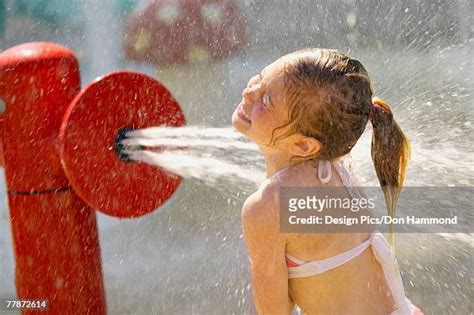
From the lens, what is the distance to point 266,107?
1.36 metres

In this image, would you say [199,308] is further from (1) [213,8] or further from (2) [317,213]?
(1) [213,8]

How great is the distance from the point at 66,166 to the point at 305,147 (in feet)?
1.69

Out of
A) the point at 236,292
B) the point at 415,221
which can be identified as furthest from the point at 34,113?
the point at 236,292

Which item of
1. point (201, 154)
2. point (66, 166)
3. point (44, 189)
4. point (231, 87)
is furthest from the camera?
point (231, 87)

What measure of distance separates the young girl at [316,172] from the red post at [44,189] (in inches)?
18.5

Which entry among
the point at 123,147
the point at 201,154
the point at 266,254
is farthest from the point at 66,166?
the point at 266,254

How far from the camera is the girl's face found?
134 cm

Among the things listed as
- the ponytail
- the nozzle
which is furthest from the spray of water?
the ponytail

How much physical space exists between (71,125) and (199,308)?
45.7 inches

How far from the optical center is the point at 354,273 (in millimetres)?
1390

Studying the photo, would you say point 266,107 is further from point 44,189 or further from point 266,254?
point 44,189

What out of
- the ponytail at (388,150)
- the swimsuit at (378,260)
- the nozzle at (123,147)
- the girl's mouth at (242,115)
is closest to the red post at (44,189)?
the nozzle at (123,147)

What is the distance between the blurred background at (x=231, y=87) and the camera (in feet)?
8.18

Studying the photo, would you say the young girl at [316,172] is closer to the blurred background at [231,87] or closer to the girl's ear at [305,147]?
the girl's ear at [305,147]
